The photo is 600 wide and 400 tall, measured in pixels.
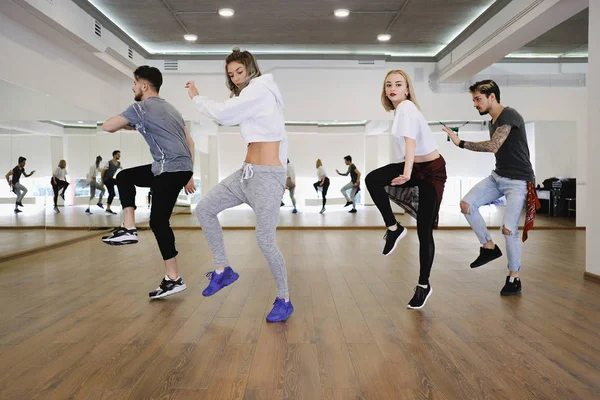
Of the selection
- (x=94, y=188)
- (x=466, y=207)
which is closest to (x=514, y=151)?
(x=466, y=207)

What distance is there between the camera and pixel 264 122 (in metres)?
2.79

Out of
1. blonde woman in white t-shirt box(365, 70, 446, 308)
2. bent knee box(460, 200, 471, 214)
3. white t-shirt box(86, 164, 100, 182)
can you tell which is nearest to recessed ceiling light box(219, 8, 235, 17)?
white t-shirt box(86, 164, 100, 182)

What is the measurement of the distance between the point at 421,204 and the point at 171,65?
7.63m

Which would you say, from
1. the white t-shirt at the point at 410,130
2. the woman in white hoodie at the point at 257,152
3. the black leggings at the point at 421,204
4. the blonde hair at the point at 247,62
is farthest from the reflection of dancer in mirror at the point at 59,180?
the white t-shirt at the point at 410,130

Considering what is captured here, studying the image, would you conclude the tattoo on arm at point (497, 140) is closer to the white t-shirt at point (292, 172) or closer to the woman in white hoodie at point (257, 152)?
the woman in white hoodie at point (257, 152)

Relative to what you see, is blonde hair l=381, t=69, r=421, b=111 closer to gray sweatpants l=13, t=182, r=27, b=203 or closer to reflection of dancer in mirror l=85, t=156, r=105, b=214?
gray sweatpants l=13, t=182, r=27, b=203

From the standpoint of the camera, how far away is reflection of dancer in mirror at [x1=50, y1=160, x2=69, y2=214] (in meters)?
6.94

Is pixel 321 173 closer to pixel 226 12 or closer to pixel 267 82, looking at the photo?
pixel 226 12

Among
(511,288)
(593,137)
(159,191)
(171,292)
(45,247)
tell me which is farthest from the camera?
(45,247)

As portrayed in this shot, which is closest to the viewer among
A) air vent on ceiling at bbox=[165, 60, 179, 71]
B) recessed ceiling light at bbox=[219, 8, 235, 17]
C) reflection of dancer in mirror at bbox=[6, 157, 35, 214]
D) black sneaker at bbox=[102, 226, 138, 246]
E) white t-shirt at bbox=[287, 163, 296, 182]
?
black sneaker at bbox=[102, 226, 138, 246]

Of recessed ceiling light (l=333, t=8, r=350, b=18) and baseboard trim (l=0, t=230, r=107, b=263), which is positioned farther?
recessed ceiling light (l=333, t=8, r=350, b=18)

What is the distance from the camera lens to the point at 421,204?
3.27 meters

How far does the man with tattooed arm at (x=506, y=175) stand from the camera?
3641mm

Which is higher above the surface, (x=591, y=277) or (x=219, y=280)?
(x=219, y=280)
